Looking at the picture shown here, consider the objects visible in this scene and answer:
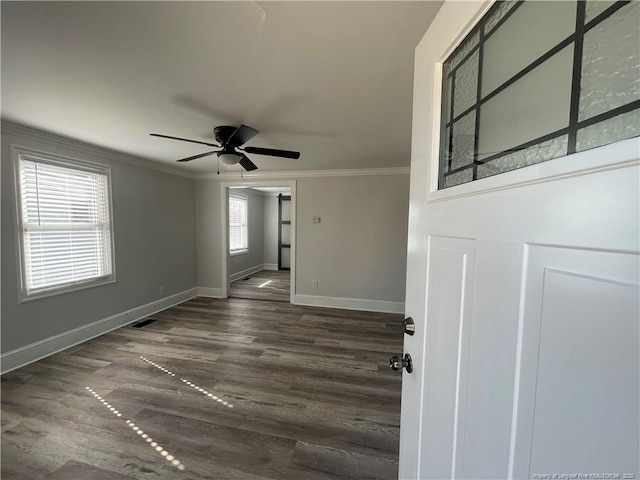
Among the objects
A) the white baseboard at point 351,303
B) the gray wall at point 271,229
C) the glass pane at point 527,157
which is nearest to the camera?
the glass pane at point 527,157

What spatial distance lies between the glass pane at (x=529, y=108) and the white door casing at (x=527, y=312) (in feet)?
0.38

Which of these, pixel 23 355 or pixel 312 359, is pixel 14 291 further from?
pixel 312 359

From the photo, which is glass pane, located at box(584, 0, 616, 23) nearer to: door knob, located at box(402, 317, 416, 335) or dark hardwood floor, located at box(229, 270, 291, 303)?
door knob, located at box(402, 317, 416, 335)

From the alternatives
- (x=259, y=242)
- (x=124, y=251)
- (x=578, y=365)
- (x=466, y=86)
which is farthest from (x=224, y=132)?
(x=259, y=242)

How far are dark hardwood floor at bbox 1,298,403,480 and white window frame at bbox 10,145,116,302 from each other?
686 millimetres

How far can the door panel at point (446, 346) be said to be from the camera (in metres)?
0.69

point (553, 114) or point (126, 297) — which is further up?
point (553, 114)

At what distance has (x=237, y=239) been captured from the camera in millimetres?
6445

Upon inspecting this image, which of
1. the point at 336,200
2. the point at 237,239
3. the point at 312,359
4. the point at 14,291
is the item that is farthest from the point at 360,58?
the point at 237,239

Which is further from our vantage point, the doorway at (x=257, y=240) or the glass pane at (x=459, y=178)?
the doorway at (x=257, y=240)

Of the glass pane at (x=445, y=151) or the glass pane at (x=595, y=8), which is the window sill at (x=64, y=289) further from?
the glass pane at (x=595, y=8)

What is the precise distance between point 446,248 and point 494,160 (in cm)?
26

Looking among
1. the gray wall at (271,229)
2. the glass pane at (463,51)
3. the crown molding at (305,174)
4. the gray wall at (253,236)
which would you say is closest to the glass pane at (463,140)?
the glass pane at (463,51)

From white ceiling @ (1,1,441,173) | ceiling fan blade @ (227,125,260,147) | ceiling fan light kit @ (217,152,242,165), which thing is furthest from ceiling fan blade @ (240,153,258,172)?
white ceiling @ (1,1,441,173)
